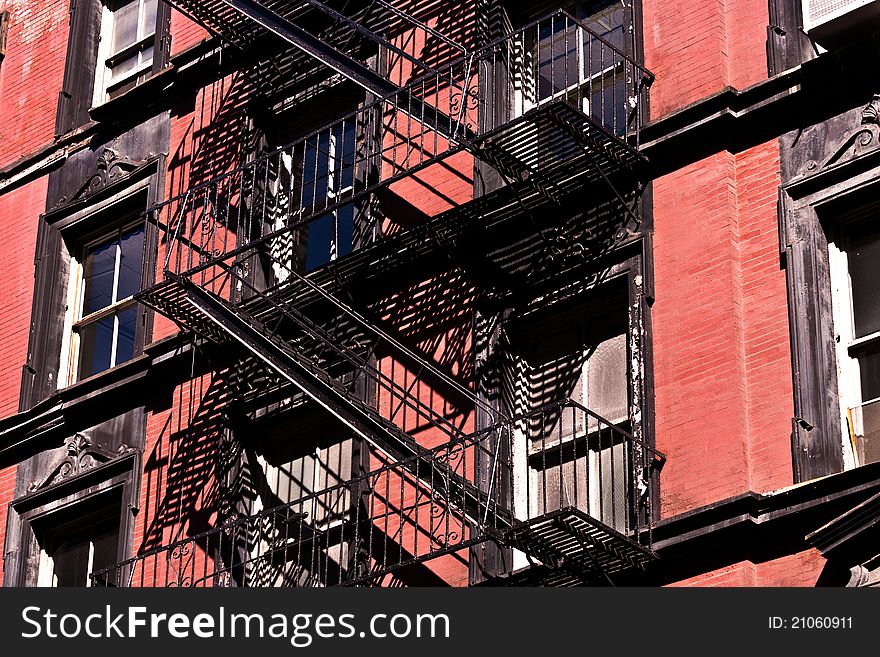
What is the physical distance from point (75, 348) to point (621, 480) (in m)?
8.12

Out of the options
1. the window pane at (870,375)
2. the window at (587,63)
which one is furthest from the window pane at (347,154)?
the window pane at (870,375)

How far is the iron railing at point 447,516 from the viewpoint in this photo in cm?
1753

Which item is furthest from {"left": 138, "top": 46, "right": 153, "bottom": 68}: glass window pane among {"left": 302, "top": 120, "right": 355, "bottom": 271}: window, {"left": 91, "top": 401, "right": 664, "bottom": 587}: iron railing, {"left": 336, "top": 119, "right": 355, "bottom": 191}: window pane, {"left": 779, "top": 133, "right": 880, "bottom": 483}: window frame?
{"left": 779, "top": 133, "right": 880, "bottom": 483}: window frame

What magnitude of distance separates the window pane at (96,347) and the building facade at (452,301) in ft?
0.15

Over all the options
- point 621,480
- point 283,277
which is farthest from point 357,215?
point 621,480

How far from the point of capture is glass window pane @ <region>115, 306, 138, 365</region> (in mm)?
23156

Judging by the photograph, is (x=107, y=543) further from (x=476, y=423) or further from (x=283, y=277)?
(x=476, y=423)

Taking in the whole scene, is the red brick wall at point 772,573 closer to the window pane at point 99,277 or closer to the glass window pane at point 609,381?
the glass window pane at point 609,381

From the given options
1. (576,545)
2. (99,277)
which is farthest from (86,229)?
(576,545)

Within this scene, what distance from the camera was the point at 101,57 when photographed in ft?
84.1

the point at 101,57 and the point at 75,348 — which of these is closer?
the point at 75,348
